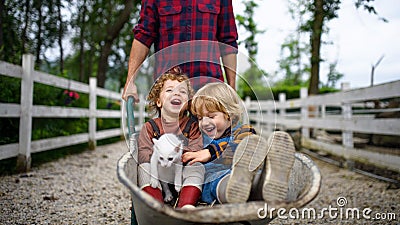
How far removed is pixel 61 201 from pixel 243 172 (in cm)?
206

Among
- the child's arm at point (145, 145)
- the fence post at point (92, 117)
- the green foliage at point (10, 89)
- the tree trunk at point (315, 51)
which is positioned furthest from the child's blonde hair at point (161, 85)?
the fence post at point (92, 117)

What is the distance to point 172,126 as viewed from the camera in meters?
1.55

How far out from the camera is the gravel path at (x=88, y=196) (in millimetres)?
2393

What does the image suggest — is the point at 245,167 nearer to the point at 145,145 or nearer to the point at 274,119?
the point at 145,145

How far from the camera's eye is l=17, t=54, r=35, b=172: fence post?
11.8 feet

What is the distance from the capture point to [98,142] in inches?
275

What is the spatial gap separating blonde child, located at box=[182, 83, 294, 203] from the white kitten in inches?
2.0

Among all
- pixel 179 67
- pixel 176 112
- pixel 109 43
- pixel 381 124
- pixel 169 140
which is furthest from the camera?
pixel 109 43

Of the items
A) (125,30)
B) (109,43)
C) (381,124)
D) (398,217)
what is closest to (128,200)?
(398,217)

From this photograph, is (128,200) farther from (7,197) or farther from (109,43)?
(109,43)

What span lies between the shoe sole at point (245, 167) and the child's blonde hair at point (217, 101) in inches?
13.7

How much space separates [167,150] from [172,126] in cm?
17

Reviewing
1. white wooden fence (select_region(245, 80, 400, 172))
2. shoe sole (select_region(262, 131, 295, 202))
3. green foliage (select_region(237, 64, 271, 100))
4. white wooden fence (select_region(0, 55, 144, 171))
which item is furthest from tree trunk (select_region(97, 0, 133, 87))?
shoe sole (select_region(262, 131, 295, 202))

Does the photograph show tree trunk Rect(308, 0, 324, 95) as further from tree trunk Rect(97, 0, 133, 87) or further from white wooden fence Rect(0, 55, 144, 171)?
tree trunk Rect(97, 0, 133, 87)
